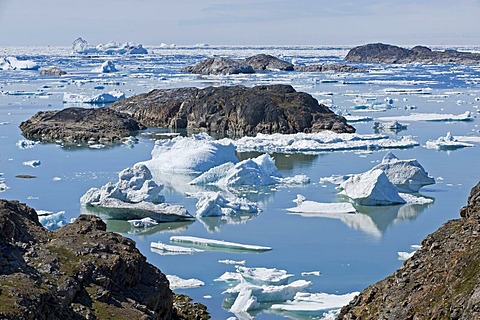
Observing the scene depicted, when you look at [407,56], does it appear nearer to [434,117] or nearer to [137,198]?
[434,117]

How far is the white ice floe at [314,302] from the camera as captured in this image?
30.9ft

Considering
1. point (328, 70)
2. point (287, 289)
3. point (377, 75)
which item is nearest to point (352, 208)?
point (287, 289)

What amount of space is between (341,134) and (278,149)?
8.30 ft

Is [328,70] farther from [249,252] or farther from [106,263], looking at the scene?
[106,263]

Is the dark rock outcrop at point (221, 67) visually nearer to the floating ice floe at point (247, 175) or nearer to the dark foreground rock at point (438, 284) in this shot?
the floating ice floe at point (247, 175)

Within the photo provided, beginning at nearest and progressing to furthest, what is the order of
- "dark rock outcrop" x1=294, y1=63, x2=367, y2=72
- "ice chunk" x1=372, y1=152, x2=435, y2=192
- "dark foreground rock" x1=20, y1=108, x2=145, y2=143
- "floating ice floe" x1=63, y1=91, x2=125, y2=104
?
"ice chunk" x1=372, y1=152, x2=435, y2=192 < "dark foreground rock" x1=20, y1=108, x2=145, y2=143 < "floating ice floe" x1=63, y1=91, x2=125, y2=104 < "dark rock outcrop" x1=294, y1=63, x2=367, y2=72

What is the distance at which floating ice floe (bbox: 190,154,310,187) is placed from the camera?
17469 mm

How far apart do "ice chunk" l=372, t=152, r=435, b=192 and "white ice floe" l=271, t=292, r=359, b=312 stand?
24.0ft

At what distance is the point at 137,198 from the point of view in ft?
49.1

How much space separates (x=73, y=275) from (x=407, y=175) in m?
10.8

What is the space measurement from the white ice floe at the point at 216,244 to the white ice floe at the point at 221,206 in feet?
5.10

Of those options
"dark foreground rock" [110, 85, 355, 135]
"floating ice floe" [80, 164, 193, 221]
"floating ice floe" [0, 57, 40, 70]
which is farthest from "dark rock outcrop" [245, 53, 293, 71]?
"floating ice floe" [80, 164, 193, 221]

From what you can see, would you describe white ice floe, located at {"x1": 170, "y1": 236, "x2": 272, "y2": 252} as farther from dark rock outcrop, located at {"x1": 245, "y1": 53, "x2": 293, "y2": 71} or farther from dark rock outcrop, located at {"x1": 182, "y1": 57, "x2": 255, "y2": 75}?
dark rock outcrop, located at {"x1": 245, "y1": 53, "x2": 293, "y2": 71}

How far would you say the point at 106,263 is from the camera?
7664 millimetres
